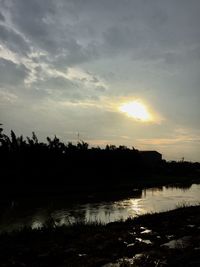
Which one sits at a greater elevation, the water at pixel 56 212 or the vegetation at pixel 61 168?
the vegetation at pixel 61 168

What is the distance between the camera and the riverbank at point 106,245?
444 inches

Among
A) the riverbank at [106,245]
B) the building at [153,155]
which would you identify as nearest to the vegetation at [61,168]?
the riverbank at [106,245]

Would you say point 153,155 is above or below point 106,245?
above

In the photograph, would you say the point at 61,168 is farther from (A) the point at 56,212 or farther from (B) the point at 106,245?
(B) the point at 106,245

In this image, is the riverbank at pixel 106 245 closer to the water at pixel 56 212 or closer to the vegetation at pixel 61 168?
the water at pixel 56 212

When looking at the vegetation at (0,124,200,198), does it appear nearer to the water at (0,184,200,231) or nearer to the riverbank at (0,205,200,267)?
the water at (0,184,200,231)

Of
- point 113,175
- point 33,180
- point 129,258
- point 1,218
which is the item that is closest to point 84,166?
point 113,175

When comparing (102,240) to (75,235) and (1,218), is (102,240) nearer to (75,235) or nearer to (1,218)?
(75,235)

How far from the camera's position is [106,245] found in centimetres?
1361

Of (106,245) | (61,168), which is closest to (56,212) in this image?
(106,245)

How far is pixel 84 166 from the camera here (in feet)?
230

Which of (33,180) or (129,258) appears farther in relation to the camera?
(33,180)

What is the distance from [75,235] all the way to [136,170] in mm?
72418

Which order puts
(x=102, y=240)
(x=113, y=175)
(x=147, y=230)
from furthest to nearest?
(x=113, y=175) → (x=147, y=230) → (x=102, y=240)
